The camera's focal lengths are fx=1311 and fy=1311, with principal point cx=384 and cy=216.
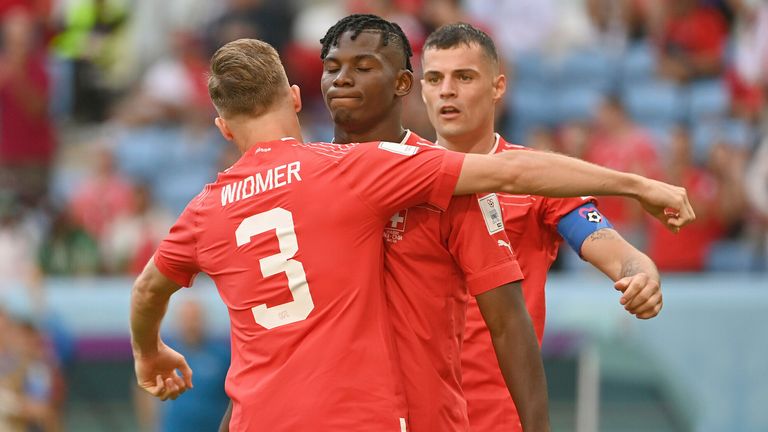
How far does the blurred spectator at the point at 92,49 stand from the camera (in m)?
13.5

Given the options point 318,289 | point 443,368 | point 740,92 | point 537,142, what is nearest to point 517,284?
point 443,368

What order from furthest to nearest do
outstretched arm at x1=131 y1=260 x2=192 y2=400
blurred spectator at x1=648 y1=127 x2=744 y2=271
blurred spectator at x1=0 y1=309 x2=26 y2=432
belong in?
1. blurred spectator at x1=648 y1=127 x2=744 y2=271
2. blurred spectator at x1=0 y1=309 x2=26 y2=432
3. outstretched arm at x1=131 y1=260 x2=192 y2=400

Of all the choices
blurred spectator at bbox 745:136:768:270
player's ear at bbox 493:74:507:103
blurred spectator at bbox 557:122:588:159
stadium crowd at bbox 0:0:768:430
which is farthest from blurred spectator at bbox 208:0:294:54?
player's ear at bbox 493:74:507:103

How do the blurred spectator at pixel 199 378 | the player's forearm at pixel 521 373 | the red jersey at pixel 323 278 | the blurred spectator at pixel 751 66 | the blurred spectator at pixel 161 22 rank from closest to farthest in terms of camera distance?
the red jersey at pixel 323 278 < the player's forearm at pixel 521 373 < the blurred spectator at pixel 199 378 < the blurred spectator at pixel 751 66 < the blurred spectator at pixel 161 22

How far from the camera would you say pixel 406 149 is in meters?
4.02

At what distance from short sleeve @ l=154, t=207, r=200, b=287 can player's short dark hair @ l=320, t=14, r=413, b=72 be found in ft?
2.40

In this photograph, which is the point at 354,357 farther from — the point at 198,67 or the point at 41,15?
the point at 41,15

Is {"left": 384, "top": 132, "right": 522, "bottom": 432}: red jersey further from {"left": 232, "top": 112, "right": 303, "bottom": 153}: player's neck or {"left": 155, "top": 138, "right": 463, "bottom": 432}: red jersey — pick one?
{"left": 232, "top": 112, "right": 303, "bottom": 153}: player's neck

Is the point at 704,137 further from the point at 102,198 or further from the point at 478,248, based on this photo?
the point at 478,248

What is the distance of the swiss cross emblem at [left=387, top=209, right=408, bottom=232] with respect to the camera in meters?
4.17

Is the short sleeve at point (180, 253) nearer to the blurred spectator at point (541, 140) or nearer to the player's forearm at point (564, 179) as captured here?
the player's forearm at point (564, 179)

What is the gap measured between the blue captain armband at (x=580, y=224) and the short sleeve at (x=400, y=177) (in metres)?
0.81

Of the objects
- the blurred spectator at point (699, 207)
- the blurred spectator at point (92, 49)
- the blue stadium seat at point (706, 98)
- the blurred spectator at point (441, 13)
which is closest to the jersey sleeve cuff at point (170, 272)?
the blurred spectator at point (699, 207)

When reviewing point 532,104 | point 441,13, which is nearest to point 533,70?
point 532,104
